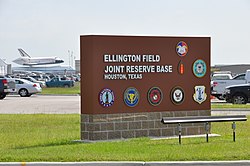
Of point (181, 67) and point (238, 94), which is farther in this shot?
point (238, 94)

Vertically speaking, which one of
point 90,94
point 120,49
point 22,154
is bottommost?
point 22,154

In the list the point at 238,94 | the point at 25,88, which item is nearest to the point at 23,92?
the point at 25,88

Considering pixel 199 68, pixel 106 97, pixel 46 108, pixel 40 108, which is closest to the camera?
pixel 106 97

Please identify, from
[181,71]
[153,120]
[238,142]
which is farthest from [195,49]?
[238,142]

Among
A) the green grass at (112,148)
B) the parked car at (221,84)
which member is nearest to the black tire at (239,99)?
the parked car at (221,84)

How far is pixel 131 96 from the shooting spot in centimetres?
1772

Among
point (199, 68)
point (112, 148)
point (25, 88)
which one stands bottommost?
point (112, 148)

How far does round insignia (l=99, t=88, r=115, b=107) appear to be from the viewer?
17.2m

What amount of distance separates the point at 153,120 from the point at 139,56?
1664 millimetres

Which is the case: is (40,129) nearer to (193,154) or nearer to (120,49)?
(120,49)

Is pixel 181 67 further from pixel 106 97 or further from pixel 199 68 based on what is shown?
pixel 106 97

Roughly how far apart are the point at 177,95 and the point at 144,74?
1.16 m

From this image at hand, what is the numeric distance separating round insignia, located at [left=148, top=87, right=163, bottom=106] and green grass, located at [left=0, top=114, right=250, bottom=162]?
1287mm

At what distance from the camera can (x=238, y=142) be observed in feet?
52.7
